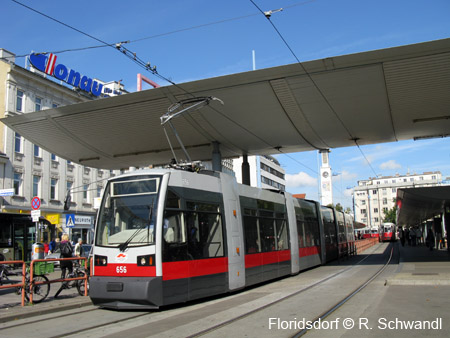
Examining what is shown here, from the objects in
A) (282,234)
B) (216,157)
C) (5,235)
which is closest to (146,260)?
(282,234)

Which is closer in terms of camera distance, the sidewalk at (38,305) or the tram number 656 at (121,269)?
the sidewalk at (38,305)

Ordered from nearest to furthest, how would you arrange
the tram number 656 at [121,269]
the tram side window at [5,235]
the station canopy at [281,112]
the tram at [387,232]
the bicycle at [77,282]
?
1. the tram number 656 at [121,269]
2. the bicycle at [77,282]
3. the station canopy at [281,112]
4. the tram side window at [5,235]
5. the tram at [387,232]

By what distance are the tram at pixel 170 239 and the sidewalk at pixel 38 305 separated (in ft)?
3.50

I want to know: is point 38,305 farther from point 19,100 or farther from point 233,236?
point 19,100

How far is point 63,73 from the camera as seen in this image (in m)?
34.6

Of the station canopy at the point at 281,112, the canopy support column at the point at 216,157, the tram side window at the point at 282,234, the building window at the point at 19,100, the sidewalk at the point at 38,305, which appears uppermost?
the building window at the point at 19,100

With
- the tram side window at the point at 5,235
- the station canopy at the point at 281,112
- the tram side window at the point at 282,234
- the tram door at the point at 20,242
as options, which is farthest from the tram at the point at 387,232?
the tram side window at the point at 5,235

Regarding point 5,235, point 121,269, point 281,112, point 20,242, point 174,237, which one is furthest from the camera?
point 20,242

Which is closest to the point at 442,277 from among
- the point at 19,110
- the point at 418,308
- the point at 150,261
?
the point at 418,308

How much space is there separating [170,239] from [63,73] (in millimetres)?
29654

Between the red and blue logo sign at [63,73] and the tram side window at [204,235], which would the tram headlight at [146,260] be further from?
the red and blue logo sign at [63,73]

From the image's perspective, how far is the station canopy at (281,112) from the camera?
1480cm

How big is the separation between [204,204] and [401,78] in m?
9.38

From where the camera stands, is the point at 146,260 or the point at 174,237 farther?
the point at 174,237
